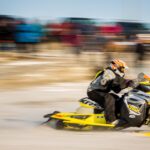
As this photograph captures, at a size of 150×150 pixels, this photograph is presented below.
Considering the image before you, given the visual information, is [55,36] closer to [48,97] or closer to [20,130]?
[48,97]

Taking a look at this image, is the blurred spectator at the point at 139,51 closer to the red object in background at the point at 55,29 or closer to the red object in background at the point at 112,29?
the red object in background at the point at 112,29

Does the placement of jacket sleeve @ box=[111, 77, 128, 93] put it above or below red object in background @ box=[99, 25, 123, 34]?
below

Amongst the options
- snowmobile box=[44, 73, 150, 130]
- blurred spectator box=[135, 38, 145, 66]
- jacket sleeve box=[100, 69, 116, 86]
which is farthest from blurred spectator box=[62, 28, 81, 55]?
jacket sleeve box=[100, 69, 116, 86]

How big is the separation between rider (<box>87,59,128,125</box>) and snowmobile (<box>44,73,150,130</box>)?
13 cm

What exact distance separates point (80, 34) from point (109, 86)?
11480 millimetres

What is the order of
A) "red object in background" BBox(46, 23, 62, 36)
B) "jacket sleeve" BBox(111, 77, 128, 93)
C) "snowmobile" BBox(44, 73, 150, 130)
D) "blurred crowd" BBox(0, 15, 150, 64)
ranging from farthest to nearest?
"red object in background" BBox(46, 23, 62, 36)
"blurred crowd" BBox(0, 15, 150, 64)
"snowmobile" BBox(44, 73, 150, 130)
"jacket sleeve" BBox(111, 77, 128, 93)

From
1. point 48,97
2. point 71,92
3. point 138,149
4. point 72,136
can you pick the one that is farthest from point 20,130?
point 71,92

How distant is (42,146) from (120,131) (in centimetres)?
186

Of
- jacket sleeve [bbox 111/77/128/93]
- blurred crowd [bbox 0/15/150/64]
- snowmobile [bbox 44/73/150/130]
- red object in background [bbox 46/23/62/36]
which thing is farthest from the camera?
red object in background [bbox 46/23/62/36]

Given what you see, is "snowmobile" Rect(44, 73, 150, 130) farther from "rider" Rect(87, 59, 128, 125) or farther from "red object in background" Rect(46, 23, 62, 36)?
"red object in background" Rect(46, 23, 62, 36)

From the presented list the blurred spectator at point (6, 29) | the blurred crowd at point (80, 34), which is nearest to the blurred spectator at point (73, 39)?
the blurred crowd at point (80, 34)

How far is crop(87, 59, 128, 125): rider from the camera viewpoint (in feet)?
26.8

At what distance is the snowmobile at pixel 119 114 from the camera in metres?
8.34

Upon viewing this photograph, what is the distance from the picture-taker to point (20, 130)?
870 cm
